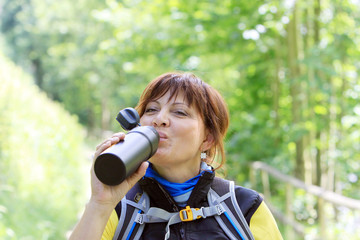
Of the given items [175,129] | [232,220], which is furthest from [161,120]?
[232,220]

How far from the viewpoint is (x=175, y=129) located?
1613 mm

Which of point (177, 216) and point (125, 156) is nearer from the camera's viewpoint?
point (125, 156)

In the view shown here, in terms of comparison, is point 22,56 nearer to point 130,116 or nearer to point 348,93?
point 348,93

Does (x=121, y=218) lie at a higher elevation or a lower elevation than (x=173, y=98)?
lower

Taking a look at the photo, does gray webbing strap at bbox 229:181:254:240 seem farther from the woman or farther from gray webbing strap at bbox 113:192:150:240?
gray webbing strap at bbox 113:192:150:240

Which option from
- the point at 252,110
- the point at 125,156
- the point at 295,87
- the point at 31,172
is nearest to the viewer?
the point at 125,156

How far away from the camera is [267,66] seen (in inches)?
342

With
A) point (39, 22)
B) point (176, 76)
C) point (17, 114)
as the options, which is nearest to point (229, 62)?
point (17, 114)

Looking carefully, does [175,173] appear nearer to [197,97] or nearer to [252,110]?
[197,97]

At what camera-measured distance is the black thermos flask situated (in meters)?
1.27

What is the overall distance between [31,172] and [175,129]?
14.0 feet

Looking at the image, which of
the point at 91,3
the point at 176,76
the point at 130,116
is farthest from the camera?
the point at 91,3

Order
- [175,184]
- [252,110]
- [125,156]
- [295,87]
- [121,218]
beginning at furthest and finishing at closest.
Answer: [252,110] < [295,87] < [175,184] < [121,218] < [125,156]

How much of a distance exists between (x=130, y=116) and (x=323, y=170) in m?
6.94
